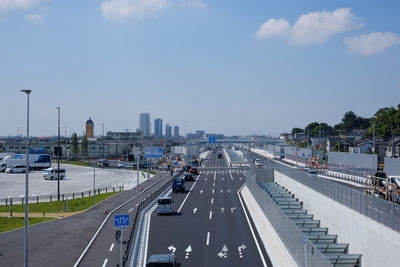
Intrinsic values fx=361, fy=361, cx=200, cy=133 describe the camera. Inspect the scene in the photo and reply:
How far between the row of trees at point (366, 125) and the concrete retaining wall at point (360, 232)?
202ft

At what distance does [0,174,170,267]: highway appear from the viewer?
1992cm

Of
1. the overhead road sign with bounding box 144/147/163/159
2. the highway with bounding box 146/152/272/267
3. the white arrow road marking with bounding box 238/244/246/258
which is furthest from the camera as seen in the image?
the overhead road sign with bounding box 144/147/163/159

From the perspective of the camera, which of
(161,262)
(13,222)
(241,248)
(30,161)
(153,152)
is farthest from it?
(30,161)

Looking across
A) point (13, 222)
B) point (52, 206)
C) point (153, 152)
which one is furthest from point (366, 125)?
point (13, 222)

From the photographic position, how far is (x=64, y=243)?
23.5 m

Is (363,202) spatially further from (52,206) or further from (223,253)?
(52,206)

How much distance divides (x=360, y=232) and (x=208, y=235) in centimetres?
1008

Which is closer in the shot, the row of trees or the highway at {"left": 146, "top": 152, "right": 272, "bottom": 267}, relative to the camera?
the highway at {"left": 146, "top": 152, "right": 272, "bottom": 267}

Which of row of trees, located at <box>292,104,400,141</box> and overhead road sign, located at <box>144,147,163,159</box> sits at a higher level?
row of trees, located at <box>292,104,400,141</box>

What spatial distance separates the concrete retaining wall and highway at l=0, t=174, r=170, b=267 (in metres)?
13.3

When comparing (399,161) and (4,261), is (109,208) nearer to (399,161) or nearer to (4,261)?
(4,261)

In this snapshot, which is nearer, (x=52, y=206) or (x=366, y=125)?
(x=52, y=206)

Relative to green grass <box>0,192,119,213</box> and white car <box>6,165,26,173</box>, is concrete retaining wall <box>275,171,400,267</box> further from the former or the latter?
white car <box>6,165,26,173</box>

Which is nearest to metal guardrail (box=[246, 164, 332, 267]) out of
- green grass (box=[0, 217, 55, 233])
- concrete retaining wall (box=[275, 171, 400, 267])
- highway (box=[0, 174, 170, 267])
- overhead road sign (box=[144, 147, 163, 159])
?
concrete retaining wall (box=[275, 171, 400, 267])
